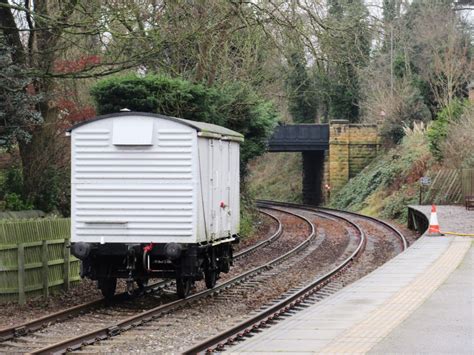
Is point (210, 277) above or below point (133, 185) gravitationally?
below

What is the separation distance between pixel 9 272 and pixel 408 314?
21.7ft

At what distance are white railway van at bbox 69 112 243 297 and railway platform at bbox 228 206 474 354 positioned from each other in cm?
262

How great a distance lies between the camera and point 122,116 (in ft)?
47.0

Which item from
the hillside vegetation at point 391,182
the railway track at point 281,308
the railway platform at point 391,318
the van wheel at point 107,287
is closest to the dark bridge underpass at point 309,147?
the hillside vegetation at point 391,182

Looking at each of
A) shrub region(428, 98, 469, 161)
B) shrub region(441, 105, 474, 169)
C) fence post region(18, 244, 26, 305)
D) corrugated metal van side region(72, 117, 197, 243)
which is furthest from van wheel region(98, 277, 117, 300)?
shrub region(428, 98, 469, 161)

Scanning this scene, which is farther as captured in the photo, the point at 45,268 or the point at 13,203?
the point at 13,203

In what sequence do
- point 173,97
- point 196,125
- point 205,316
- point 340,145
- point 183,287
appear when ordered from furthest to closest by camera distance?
point 340,145 < point 173,97 < point 183,287 < point 196,125 < point 205,316

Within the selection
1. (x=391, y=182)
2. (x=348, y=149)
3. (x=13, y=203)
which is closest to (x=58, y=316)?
(x=13, y=203)

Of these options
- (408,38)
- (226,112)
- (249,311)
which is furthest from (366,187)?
(249,311)

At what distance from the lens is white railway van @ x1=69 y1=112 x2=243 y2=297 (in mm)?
14180

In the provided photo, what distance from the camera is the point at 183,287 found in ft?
49.8

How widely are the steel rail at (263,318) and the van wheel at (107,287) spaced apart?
281 centimetres

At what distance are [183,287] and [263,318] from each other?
94.2 inches

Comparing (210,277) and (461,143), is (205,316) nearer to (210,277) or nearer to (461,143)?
(210,277)
